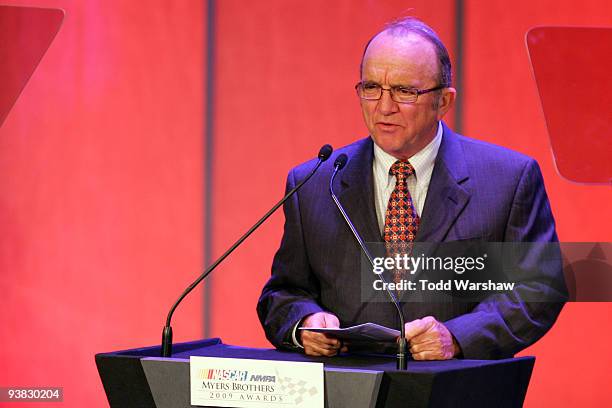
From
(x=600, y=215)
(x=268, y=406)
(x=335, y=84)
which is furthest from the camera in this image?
(x=335, y=84)

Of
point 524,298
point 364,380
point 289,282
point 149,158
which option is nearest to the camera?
point 364,380

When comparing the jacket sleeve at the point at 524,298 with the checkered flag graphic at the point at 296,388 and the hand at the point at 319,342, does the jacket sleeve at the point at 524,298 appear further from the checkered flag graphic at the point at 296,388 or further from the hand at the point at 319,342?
the checkered flag graphic at the point at 296,388

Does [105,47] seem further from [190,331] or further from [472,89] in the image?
[472,89]

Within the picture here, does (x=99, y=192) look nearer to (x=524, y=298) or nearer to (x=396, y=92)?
(x=396, y=92)

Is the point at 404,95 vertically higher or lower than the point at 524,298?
higher

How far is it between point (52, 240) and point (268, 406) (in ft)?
6.70

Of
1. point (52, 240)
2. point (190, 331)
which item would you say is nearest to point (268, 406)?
point (190, 331)

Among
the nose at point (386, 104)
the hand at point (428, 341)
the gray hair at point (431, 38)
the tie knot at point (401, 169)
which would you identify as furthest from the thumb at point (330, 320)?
the gray hair at point (431, 38)

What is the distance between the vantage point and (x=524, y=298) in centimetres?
243

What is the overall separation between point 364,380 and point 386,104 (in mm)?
946

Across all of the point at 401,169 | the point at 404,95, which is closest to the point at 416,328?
the point at 401,169

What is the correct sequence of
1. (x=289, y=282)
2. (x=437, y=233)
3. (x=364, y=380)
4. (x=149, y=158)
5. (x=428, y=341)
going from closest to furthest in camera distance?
(x=364, y=380), (x=428, y=341), (x=437, y=233), (x=289, y=282), (x=149, y=158)

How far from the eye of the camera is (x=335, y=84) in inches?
141

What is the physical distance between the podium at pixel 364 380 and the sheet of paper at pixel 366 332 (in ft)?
0.18
